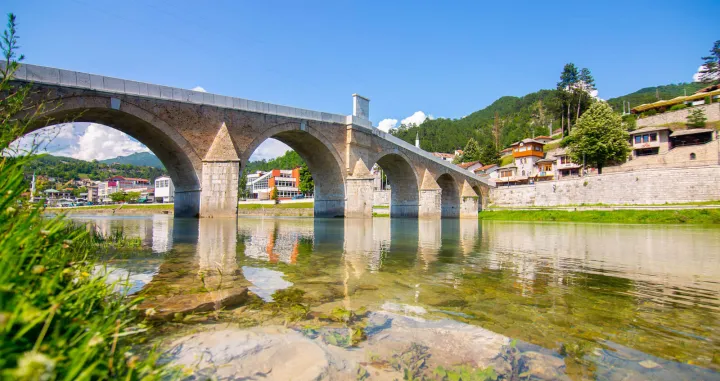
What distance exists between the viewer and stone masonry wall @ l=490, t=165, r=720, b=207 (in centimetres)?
2567

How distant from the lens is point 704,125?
39719 mm

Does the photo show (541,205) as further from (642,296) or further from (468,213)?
(642,296)

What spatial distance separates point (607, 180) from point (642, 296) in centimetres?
3213

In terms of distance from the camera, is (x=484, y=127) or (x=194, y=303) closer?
(x=194, y=303)

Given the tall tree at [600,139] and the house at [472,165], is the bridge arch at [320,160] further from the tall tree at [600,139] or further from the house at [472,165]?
the house at [472,165]

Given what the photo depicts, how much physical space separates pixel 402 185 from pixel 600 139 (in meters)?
20.7

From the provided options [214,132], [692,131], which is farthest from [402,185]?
[692,131]

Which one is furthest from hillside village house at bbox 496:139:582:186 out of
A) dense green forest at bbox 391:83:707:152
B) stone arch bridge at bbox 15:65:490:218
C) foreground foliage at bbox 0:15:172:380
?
foreground foliage at bbox 0:15:172:380

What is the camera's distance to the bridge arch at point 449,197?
1526 inches

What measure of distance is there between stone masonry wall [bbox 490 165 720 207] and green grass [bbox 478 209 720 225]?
17.6 feet

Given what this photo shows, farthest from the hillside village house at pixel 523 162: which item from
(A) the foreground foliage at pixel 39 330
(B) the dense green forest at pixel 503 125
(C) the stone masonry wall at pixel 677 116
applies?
(A) the foreground foliage at pixel 39 330

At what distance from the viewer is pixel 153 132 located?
16.2m

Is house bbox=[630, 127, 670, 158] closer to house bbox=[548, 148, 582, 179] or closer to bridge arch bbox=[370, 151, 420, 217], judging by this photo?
house bbox=[548, 148, 582, 179]

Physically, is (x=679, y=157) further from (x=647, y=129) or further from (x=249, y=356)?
(x=249, y=356)
